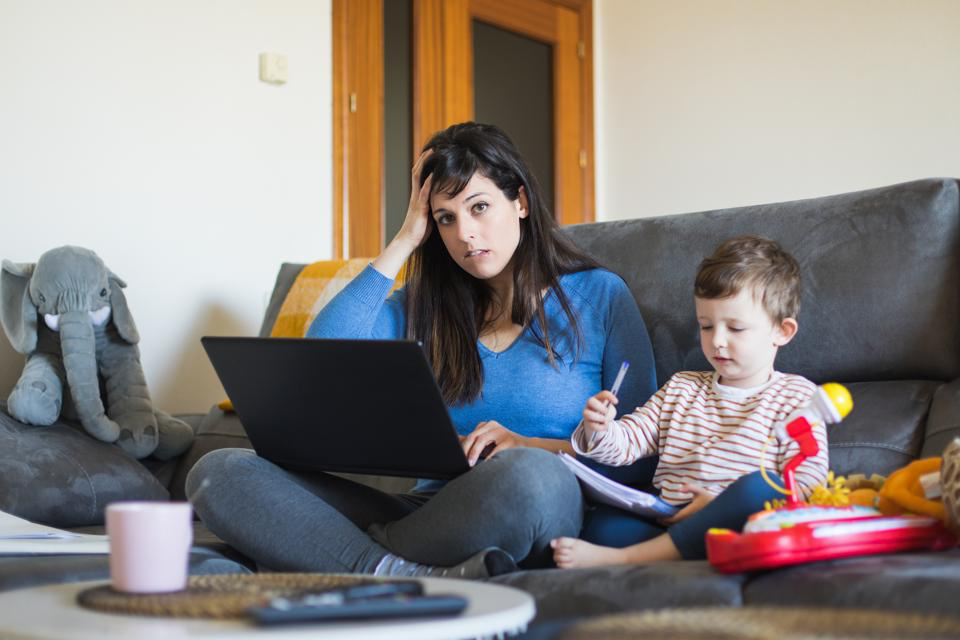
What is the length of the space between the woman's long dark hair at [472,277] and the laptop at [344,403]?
32cm

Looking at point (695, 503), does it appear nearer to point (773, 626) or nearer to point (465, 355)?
point (465, 355)

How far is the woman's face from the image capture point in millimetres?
1773

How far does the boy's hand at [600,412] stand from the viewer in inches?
57.7

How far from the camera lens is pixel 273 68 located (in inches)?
124

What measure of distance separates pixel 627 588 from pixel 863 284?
2.40 ft

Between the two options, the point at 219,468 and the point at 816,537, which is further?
the point at 219,468

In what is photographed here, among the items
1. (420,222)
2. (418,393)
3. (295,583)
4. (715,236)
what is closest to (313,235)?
(420,222)

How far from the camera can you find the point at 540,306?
179 centimetres

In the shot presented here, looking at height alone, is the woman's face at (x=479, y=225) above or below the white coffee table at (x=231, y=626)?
above

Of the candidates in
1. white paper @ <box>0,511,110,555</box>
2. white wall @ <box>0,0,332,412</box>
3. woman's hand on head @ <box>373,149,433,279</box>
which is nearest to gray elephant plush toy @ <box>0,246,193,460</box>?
white wall @ <box>0,0,332,412</box>

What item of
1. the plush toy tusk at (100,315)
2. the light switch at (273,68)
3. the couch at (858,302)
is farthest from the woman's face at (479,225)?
the light switch at (273,68)

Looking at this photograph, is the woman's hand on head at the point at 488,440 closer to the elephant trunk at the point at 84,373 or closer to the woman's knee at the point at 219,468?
the woman's knee at the point at 219,468

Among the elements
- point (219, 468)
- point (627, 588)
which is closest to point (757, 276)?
point (627, 588)

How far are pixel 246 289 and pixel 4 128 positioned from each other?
2.55 ft
